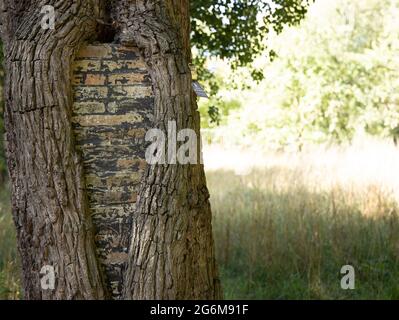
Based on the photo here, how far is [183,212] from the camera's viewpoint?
302 cm

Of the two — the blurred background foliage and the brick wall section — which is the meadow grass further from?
the blurred background foliage

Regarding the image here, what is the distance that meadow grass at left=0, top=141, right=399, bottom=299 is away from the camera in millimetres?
5734

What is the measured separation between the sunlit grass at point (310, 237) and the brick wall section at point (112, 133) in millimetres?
2832

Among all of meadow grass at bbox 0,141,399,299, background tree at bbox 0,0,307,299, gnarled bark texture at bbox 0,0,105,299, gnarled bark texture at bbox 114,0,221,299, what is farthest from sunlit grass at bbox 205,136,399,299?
gnarled bark texture at bbox 0,0,105,299

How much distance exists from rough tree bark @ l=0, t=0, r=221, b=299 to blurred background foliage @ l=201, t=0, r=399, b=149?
46.4ft

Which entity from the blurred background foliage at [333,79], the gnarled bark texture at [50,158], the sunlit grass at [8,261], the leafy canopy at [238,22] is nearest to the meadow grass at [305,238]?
the sunlit grass at [8,261]

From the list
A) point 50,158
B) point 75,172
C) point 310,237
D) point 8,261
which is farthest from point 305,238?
point 50,158

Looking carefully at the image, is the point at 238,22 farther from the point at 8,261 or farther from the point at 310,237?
the point at 8,261

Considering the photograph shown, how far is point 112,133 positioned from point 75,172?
0.96ft

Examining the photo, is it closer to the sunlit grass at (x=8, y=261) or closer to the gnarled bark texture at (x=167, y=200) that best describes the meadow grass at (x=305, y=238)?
the sunlit grass at (x=8, y=261)

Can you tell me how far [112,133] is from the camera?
3125mm
